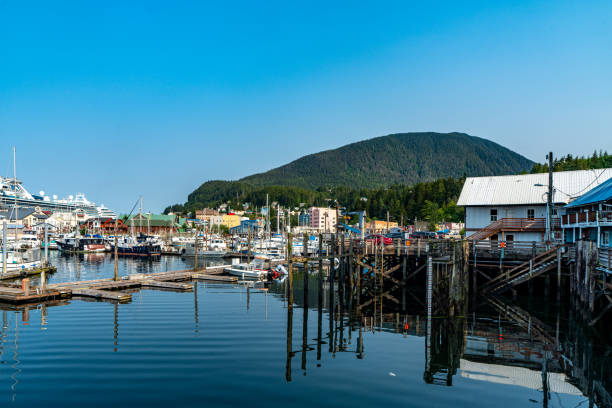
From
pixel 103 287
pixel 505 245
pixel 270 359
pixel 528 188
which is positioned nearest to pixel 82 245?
pixel 103 287

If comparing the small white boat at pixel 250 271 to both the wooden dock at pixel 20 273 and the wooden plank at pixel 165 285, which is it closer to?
the wooden plank at pixel 165 285

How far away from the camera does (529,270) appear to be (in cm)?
3884

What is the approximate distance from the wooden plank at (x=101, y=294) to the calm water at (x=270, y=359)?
10.4 ft

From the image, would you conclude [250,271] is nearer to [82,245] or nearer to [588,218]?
[588,218]

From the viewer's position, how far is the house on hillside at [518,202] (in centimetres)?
4897

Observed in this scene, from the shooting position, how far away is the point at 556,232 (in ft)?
162

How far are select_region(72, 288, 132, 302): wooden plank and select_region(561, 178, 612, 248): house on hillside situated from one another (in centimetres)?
3706

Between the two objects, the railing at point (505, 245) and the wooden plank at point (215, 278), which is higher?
the railing at point (505, 245)

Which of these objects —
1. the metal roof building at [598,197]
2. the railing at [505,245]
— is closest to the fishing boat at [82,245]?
the railing at [505,245]

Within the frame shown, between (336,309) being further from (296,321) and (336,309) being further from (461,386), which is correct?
(461,386)

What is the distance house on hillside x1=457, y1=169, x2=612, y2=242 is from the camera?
48969 mm

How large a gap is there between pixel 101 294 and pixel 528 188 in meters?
46.4

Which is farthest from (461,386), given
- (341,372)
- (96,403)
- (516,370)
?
(96,403)

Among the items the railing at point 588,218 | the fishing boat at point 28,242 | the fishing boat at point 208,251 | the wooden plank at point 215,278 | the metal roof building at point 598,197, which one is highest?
the metal roof building at point 598,197
